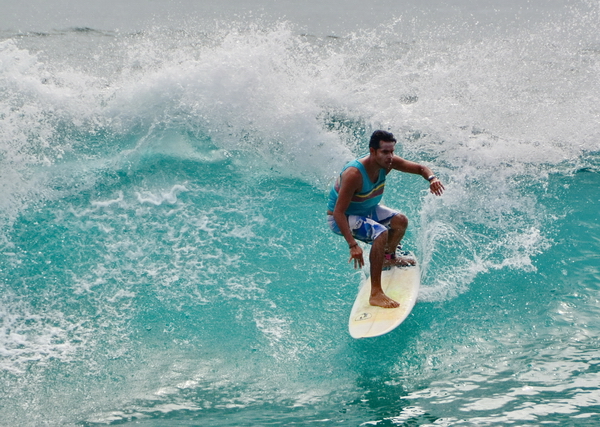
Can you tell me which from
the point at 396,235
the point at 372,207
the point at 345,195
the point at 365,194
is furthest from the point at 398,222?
the point at 345,195

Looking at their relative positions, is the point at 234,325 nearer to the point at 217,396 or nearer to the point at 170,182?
the point at 217,396

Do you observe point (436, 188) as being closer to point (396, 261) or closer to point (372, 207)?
point (372, 207)

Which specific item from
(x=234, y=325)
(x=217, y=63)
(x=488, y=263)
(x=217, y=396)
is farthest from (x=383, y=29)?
(x=217, y=396)

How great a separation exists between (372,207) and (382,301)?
2.88 ft

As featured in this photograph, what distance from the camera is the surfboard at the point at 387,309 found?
213 inches

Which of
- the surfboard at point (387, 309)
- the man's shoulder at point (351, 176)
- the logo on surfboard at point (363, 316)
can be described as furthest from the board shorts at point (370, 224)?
the logo on surfboard at point (363, 316)

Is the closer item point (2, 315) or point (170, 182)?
point (2, 315)

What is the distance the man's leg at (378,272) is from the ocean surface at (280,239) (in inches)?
13.0

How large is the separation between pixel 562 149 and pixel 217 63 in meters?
5.20

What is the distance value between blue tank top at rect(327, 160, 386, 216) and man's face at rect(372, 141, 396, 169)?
0.55 ft

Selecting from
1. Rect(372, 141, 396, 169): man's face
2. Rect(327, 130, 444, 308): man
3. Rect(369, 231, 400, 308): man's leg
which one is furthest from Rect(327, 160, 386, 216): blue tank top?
Rect(369, 231, 400, 308): man's leg

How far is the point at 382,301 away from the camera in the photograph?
5.69 metres

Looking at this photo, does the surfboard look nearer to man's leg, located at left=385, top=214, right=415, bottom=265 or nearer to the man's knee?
man's leg, located at left=385, top=214, right=415, bottom=265

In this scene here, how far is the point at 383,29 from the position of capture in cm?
1477
